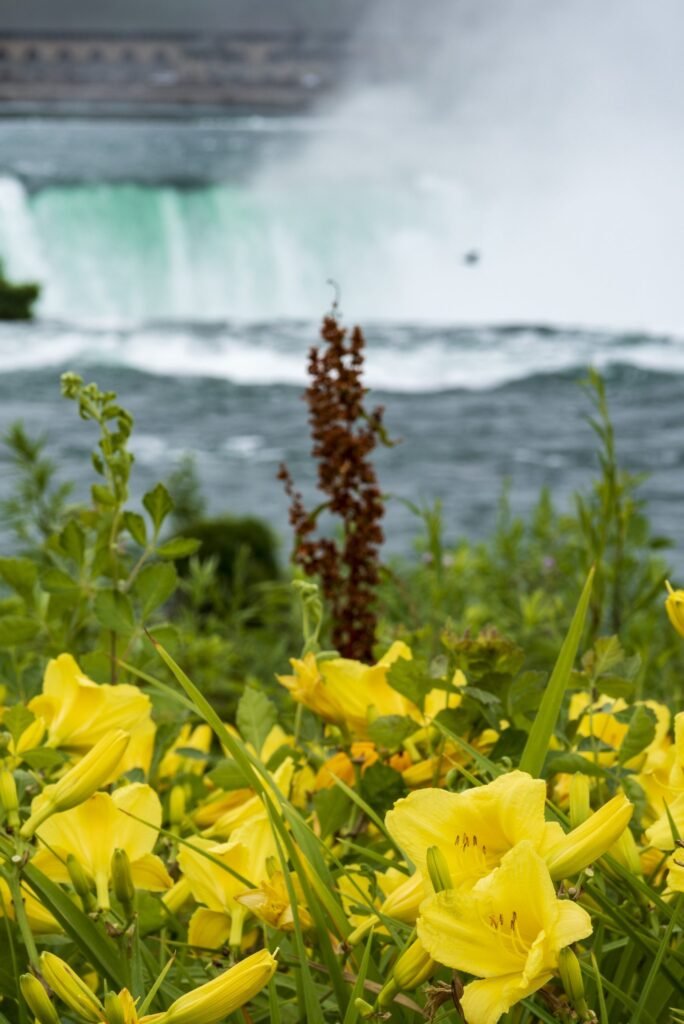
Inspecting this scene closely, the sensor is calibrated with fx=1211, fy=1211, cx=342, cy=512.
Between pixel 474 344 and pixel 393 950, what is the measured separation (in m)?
8.68

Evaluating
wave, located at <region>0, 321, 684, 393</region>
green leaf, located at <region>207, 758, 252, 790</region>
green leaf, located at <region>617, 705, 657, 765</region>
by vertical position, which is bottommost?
wave, located at <region>0, 321, 684, 393</region>

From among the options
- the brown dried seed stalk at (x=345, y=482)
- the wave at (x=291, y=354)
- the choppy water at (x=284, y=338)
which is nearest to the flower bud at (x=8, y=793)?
the brown dried seed stalk at (x=345, y=482)

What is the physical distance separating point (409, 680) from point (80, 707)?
115 millimetres

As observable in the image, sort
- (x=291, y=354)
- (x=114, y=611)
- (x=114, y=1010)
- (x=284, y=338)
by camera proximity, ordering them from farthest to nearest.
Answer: (x=284, y=338) < (x=291, y=354) < (x=114, y=611) < (x=114, y=1010)

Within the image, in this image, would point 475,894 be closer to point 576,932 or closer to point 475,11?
point 576,932

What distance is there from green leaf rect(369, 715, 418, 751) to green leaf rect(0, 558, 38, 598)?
18 cm

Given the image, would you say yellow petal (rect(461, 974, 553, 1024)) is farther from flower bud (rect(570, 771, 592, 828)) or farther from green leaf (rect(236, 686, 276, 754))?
green leaf (rect(236, 686, 276, 754))

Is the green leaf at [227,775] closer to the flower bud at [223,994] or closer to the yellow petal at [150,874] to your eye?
the yellow petal at [150,874]

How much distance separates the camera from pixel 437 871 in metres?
0.25

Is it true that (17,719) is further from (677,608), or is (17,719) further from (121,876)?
(677,608)

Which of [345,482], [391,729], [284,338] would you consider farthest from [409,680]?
[284,338]

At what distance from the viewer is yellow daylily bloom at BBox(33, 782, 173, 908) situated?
1.09ft

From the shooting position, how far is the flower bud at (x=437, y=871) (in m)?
0.25

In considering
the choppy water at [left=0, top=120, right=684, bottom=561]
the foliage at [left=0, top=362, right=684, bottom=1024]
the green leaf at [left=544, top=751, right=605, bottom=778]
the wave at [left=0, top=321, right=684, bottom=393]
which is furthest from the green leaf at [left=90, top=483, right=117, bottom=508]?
the wave at [left=0, top=321, right=684, bottom=393]
